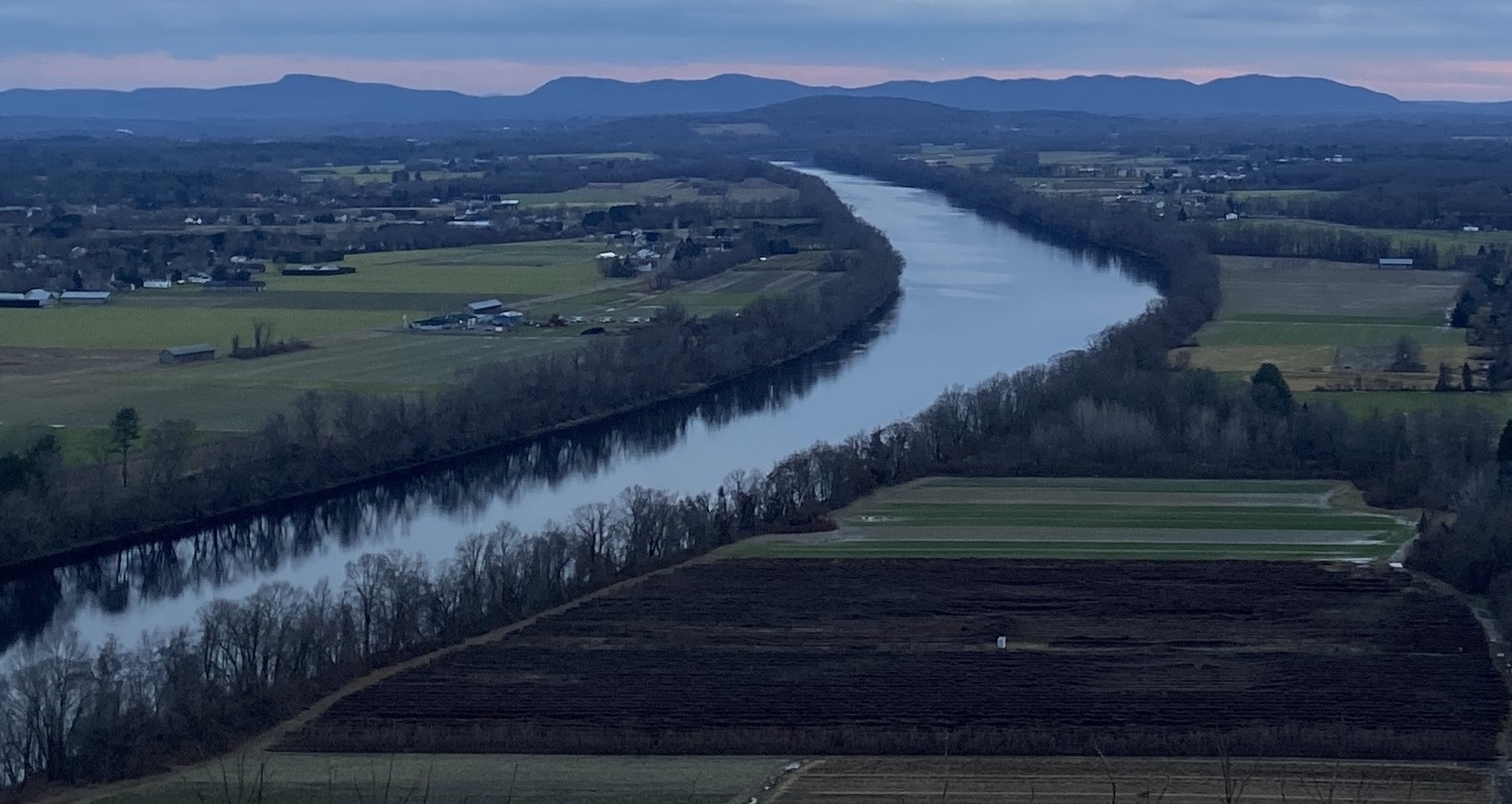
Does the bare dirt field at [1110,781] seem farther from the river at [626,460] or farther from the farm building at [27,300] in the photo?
the farm building at [27,300]

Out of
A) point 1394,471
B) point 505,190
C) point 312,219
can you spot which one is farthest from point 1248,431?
point 505,190

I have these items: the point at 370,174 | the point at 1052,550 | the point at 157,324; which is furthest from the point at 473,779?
the point at 370,174

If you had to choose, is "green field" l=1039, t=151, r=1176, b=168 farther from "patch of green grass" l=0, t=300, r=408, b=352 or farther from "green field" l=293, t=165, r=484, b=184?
"patch of green grass" l=0, t=300, r=408, b=352

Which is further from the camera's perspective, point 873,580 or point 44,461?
point 44,461

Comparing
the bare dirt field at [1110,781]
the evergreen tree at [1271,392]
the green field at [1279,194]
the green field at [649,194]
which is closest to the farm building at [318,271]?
the green field at [649,194]

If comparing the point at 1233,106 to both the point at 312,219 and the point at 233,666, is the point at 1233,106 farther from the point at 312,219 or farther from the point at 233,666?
the point at 233,666

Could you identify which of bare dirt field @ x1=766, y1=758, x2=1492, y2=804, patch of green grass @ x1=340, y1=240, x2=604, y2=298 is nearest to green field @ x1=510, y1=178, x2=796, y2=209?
patch of green grass @ x1=340, y1=240, x2=604, y2=298
